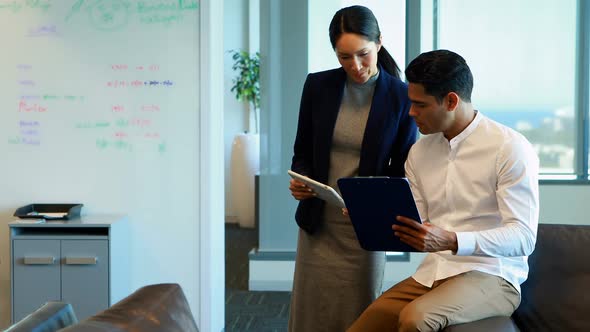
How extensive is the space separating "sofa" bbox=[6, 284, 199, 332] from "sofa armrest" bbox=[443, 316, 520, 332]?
101cm

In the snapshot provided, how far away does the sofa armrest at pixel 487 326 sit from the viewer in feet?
7.46

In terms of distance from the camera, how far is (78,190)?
414cm

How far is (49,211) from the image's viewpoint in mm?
4109

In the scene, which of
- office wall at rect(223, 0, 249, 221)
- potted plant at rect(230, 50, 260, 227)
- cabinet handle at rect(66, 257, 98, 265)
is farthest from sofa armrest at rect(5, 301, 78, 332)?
office wall at rect(223, 0, 249, 221)

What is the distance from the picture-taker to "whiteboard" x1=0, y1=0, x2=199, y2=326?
4074 millimetres

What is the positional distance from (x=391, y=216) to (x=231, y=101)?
6.32 metres

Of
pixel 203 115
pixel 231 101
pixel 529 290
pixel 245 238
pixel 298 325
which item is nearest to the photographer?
pixel 529 290

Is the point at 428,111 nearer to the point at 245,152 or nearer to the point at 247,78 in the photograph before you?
the point at 245,152

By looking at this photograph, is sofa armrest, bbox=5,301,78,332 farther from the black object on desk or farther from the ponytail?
the black object on desk

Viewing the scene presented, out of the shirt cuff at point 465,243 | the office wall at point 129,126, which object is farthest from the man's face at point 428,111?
the office wall at point 129,126

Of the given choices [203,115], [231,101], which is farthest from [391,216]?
[231,101]

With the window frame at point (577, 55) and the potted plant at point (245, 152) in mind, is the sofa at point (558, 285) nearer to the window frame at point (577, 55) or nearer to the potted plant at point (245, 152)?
the window frame at point (577, 55)

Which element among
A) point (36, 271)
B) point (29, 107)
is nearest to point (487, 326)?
point (36, 271)

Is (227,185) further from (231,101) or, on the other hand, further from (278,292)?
(278,292)
